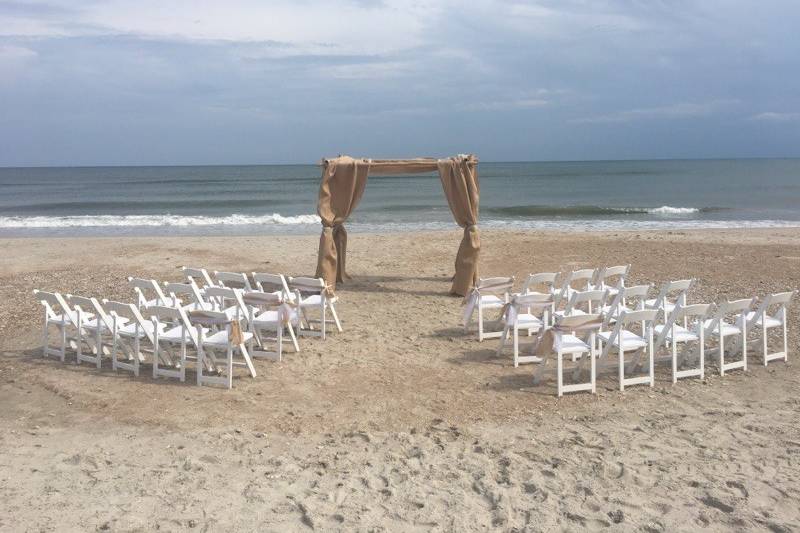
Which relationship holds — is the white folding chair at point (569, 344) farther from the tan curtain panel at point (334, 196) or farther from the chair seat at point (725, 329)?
the tan curtain panel at point (334, 196)

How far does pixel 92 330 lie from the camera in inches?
300

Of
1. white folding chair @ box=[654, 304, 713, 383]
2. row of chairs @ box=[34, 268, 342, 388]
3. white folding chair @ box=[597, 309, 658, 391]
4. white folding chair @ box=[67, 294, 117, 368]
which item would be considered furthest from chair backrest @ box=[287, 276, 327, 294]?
white folding chair @ box=[654, 304, 713, 383]

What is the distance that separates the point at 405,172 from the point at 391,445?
629 cm

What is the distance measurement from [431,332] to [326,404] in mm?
2747

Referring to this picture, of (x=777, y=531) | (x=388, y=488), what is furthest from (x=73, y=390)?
(x=777, y=531)

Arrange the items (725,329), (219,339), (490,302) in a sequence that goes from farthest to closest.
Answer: (490,302)
(725,329)
(219,339)

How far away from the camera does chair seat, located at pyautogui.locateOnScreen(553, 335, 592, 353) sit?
21.1 feet

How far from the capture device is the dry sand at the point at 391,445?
4328 millimetres

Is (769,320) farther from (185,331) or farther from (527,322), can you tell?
(185,331)

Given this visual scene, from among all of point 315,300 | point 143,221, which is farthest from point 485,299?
point 143,221

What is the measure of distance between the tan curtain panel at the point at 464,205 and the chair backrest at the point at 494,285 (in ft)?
6.14

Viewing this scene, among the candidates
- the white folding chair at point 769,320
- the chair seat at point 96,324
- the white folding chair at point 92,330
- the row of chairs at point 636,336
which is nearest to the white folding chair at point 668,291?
the row of chairs at point 636,336

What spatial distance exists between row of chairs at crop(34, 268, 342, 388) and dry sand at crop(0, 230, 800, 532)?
226 mm

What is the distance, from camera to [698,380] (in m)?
6.88
